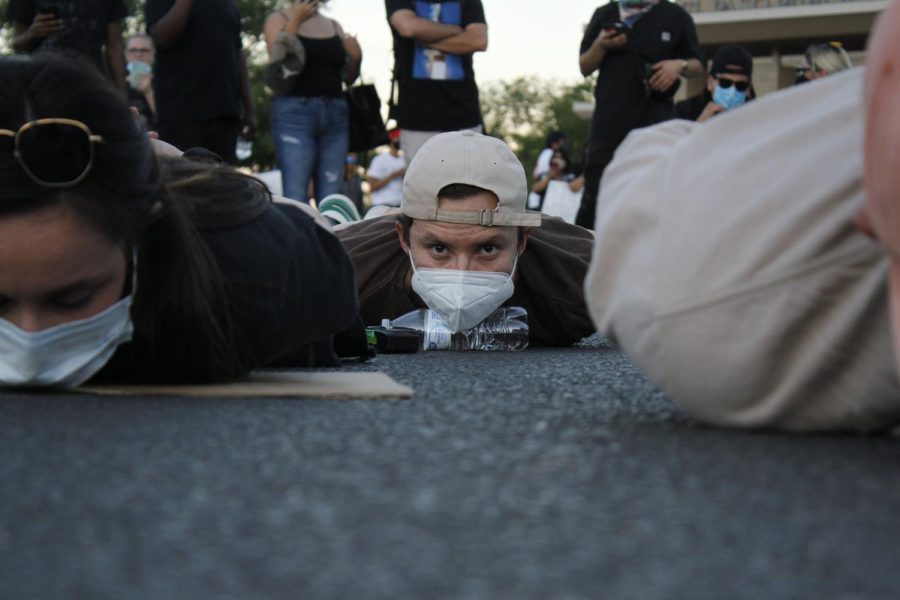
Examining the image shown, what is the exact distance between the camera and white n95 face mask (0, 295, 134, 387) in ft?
8.09

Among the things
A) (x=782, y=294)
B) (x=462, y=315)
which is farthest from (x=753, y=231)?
(x=462, y=315)

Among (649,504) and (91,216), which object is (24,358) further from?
(649,504)

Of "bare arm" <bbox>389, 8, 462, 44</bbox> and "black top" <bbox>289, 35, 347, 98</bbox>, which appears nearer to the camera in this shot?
"bare arm" <bbox>389, 8, 462, 44</bbox>

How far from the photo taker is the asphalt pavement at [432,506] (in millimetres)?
1200

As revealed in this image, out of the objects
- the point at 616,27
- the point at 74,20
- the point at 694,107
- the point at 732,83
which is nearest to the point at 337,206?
the point at 74,20

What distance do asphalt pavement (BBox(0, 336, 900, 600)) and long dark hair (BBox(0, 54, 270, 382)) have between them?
0.30 metres

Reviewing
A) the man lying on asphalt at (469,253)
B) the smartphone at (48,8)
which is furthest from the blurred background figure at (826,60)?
the smartphone at (48,8)

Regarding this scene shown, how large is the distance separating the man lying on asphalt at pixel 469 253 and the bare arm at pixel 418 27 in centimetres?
153

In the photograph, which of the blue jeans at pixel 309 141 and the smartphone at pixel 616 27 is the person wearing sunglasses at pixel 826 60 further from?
the blue jeans at pixel 309 141

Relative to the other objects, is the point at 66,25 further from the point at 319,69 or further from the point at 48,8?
the point at 319,69

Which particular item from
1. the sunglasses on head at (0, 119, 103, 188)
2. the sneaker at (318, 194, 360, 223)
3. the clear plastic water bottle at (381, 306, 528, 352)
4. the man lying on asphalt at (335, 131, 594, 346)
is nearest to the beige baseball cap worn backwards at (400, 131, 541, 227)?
the man lying on asphalt at (335, 131, 594, 346)

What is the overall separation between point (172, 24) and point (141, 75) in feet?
9.87

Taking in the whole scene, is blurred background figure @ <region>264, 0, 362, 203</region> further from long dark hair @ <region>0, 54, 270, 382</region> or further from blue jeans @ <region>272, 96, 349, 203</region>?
long dark hair @ <region>0, 54, 270, 382</region>

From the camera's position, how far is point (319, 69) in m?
6.48
